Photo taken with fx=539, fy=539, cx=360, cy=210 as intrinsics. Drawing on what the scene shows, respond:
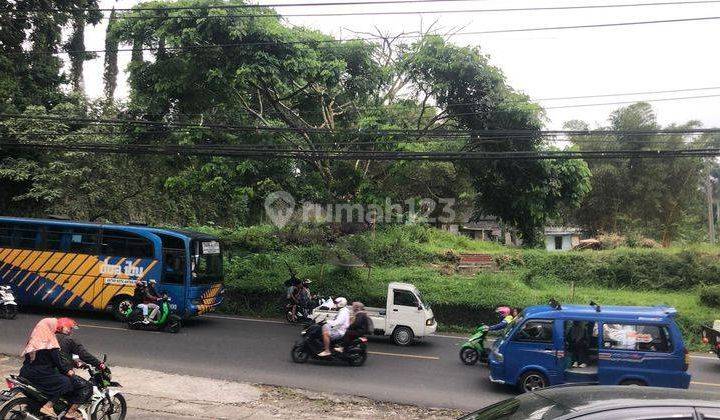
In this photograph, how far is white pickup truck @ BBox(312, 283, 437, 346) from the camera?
48.4ft

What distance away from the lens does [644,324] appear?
959 centimetres

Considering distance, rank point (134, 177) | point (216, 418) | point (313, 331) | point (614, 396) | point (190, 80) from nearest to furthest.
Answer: point (614, 396) < point (216, 418) < point (313, 331) < point (190, 80) < point (134, 177)

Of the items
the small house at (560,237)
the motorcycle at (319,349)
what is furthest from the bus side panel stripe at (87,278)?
the small house at (560,237)

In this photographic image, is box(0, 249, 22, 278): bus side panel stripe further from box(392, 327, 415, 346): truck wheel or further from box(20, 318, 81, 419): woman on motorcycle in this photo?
box(20, 318, 81, 419): woman on motorcycle

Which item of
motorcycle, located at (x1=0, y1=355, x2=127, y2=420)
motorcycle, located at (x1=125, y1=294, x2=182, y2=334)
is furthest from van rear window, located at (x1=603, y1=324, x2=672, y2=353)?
motorcycle, located at (x1=125, y1=294, x2=182, y2=334)

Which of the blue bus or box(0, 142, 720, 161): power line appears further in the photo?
the blue bus

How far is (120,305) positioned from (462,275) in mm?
13958

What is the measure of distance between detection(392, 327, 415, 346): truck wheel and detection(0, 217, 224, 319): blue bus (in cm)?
587

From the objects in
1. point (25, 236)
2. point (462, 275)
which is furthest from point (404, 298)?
point (25, 236)

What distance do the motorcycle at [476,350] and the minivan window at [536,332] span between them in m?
2.59

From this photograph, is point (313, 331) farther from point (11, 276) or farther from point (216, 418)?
point (11, 276)

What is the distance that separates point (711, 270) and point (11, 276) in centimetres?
2650

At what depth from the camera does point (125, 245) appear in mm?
16031

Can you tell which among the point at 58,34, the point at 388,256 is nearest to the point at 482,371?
the point at 388,256
